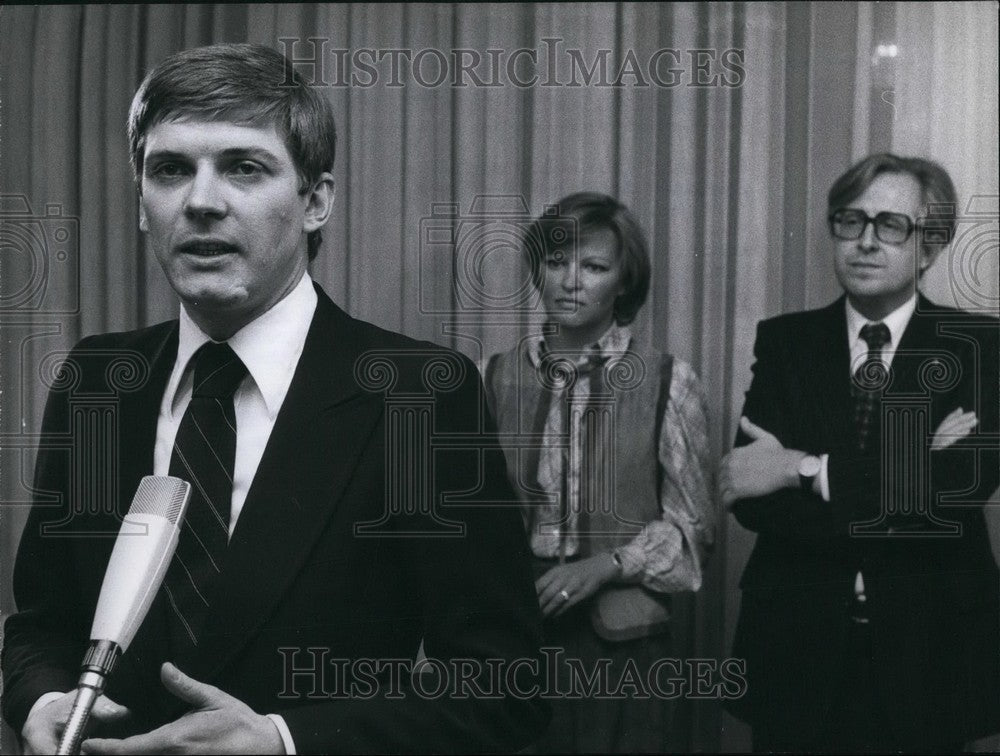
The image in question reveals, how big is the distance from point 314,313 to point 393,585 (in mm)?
590

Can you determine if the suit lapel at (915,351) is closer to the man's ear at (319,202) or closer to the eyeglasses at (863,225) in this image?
the eyeglasses at (863,225)

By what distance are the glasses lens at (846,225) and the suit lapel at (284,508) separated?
3.62 feet

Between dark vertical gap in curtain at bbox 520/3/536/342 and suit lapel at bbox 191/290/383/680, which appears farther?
dark vertical gap in curtain at bbox 520/3/536/342

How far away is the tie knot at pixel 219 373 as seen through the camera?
7.66 feet

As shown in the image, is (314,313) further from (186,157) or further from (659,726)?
(659,726)

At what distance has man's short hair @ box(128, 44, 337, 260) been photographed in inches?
90.2

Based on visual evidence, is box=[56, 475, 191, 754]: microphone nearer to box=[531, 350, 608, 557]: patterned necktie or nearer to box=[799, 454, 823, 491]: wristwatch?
box=[531, 350, 608, 557]: patterned necktie

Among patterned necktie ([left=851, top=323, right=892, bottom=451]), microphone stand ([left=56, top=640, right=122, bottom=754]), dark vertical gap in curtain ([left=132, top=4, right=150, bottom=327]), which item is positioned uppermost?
dark vertical gap in curtain ([left=132, top=4, right=150, bottom=327])

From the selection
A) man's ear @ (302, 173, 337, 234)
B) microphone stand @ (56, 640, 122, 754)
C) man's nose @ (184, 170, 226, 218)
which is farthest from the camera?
man's ear @ (302, 173, 337, 234)

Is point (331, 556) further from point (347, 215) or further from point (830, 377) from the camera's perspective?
point (830, 377)

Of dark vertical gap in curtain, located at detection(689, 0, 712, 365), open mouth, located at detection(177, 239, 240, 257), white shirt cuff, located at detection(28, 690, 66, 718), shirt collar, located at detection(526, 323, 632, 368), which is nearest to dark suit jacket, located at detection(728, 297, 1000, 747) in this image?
dark vertical gap in curtain, located at detection(689, 0, 712, 365)

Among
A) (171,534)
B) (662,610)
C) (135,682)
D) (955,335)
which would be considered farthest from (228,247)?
(955,335)

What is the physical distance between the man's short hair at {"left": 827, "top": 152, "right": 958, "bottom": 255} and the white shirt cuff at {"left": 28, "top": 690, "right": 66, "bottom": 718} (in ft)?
6.35

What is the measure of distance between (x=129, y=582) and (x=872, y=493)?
157cm
